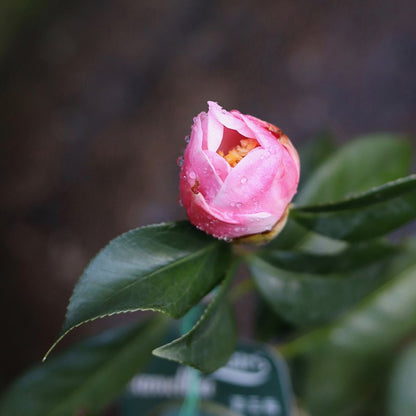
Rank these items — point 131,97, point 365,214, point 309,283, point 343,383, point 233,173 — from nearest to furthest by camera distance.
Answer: point 233,173
point 365,214
point 309,283
point 343,383
point 131,97

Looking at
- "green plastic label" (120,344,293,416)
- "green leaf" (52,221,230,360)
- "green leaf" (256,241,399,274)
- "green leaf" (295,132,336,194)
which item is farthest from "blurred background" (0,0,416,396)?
"green leaf" (52,221,230,360)

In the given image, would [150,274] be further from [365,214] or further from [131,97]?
[131,97]

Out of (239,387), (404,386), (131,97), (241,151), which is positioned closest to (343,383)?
(404,386)

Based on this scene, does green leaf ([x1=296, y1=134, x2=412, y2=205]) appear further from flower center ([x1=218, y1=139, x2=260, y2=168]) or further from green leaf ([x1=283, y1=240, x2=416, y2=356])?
flower center ([x1=218, y1=139, x2=260, y2=168])

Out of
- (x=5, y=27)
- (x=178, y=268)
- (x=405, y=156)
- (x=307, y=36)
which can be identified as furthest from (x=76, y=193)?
(x=178, y=268)

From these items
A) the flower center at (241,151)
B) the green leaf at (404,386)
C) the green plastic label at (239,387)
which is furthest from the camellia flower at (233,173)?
the green leaf at (404,386)
